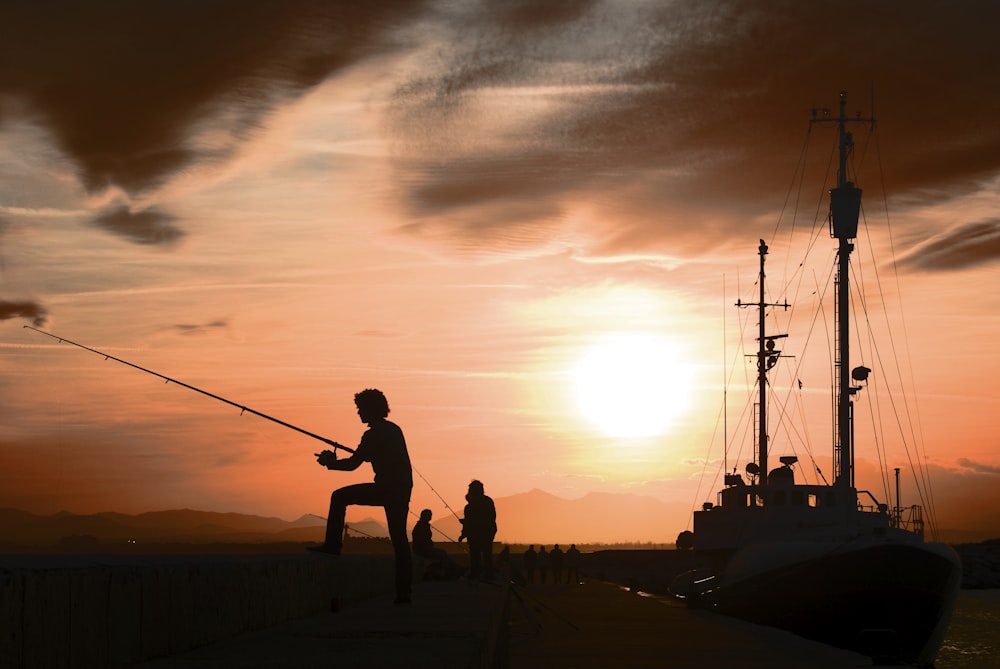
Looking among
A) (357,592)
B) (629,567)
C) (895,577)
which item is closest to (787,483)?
(895,577)

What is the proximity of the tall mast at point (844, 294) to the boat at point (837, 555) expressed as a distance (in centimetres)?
3

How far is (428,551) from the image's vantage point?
24.6m

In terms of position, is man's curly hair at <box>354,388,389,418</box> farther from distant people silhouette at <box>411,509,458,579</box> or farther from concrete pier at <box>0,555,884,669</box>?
distant people silhouette at <box>411,509,458,579</box>

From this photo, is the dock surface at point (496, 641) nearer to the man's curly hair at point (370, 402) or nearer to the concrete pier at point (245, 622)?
the concrete pier at point (245, 622)

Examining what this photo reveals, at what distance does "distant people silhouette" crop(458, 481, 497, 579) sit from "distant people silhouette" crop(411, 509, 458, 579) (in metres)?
1.40

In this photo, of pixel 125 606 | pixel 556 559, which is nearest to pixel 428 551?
pixel 125 606

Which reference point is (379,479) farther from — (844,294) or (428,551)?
(844,294)

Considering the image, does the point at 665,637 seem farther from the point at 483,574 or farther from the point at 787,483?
the point at 787,483

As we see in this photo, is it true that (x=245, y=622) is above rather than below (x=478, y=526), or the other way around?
below

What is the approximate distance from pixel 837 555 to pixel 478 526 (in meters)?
11.8

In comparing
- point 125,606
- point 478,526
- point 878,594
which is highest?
point 478,526

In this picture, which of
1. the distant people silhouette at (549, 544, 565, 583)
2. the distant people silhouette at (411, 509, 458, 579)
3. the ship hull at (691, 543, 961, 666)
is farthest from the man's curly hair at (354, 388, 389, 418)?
the distant people silhouette at (549, 544, 565, 583)

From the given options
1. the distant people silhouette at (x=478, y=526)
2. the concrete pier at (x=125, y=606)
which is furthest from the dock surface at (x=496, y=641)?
the distant people silhouette at (x=478, y=526)

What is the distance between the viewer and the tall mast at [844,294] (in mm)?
36469
